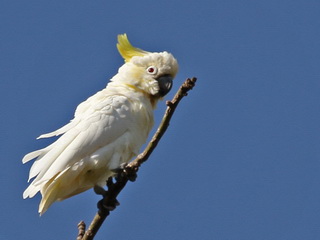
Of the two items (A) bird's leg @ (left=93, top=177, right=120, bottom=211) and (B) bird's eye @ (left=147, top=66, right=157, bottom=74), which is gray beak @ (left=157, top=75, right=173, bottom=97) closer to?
(B) bird's eye @ (left=147, top=66, right=157, bottom=74)

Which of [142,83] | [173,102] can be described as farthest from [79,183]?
[173,102]

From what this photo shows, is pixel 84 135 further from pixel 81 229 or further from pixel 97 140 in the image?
pixel 81 229

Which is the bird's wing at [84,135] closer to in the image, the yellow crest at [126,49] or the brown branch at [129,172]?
the brown branch at [129,172]

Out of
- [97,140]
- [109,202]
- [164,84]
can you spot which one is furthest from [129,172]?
[164,84]

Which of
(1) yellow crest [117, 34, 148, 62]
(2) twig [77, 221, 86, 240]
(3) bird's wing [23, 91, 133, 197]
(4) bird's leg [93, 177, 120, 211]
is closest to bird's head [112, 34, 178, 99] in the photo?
(1) yellow crest [117, 34, 148, 62]

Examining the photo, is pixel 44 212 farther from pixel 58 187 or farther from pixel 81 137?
pixel 81 137

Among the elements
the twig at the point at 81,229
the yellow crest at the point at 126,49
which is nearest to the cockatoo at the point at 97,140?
the yellow crest at the point at 126,49
